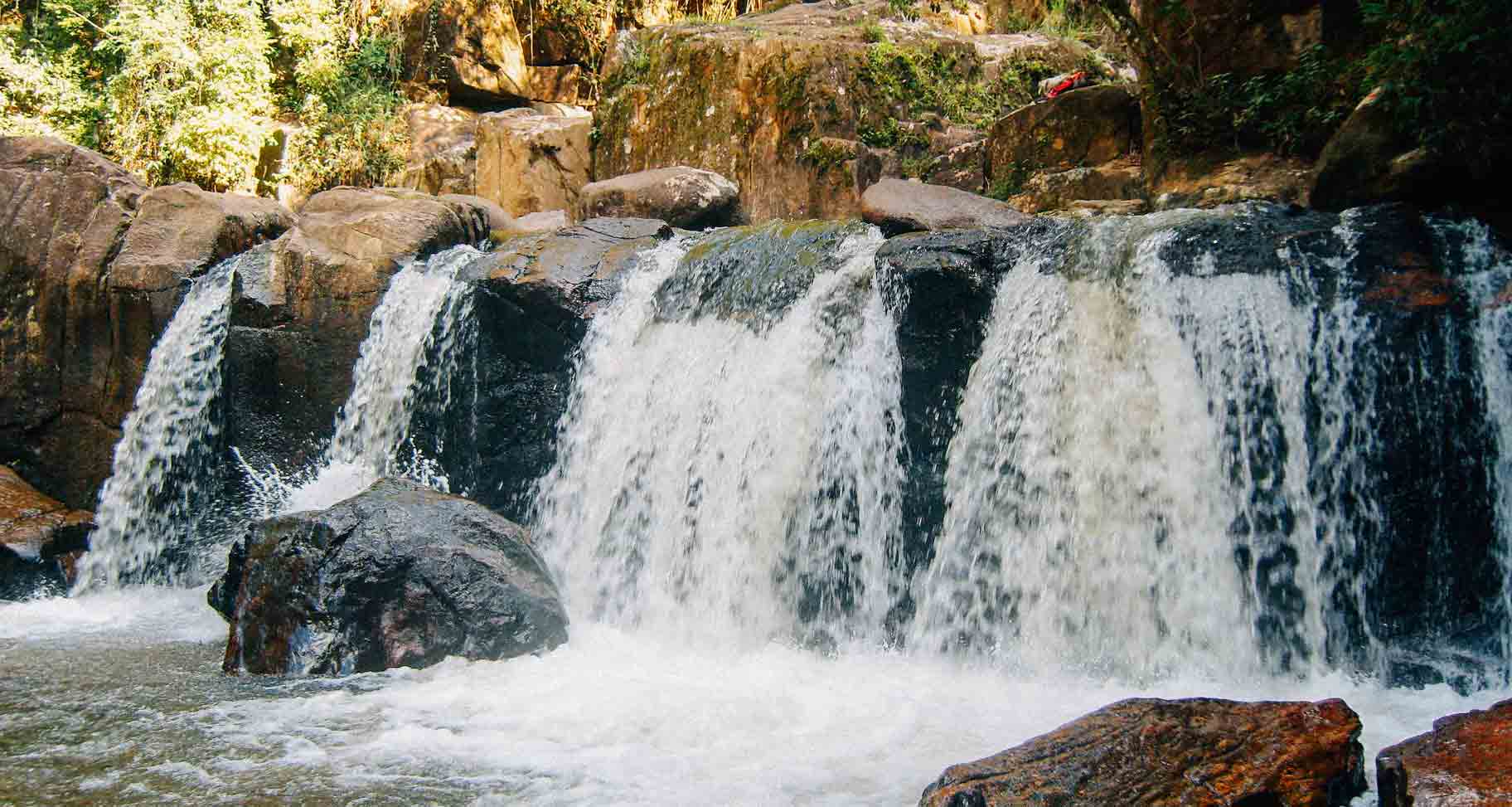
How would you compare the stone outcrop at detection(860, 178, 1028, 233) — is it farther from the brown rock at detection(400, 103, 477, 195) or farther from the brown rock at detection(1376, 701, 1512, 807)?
the brown rock at detection(400, 103, 477, 195)

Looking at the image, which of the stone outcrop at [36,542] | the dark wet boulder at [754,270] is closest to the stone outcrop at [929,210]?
the dark wet boulder at [754,270]

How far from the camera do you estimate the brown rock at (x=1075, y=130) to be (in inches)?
343

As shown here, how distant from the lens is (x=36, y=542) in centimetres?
781

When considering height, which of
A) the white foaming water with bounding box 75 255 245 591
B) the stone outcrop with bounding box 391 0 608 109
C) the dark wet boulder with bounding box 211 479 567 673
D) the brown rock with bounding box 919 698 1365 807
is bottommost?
the brown rock with bounding box 919 698 1365 807

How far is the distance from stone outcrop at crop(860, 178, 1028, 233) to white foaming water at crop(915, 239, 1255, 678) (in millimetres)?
996

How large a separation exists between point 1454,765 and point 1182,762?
0.74 meters

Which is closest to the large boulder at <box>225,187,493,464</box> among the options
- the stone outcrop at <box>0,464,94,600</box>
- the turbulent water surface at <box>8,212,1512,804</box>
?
the stone outcrop at <box>0,464,94,600</box>

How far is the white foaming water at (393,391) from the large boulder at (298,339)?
0.14m

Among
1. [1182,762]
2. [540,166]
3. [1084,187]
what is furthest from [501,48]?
[1182,762]

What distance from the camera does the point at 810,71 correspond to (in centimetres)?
1029

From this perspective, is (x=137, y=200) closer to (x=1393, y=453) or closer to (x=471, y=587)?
(x=471, y=587)

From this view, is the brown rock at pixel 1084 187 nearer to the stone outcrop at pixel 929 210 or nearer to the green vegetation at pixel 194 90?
the stone outcrop at pixel 929 210

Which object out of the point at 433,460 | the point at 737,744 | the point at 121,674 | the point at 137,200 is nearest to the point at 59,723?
the point at 121,674

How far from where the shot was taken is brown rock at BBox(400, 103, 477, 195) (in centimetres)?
1368
